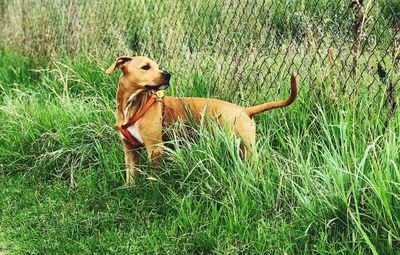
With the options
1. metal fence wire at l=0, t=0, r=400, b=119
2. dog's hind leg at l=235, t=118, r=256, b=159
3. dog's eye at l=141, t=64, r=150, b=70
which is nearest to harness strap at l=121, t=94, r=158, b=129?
dog's eye at l=141, t=64, r=150, b=70

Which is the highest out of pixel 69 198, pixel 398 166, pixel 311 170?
pixel 398 166

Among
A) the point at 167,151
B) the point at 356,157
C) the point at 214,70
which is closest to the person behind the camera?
the point at 356,157

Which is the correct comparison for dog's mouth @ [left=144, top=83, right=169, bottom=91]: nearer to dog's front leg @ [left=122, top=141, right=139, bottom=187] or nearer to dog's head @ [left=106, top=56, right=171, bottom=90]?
dog's head @ [left=106, top=56, right=171, bottom=90]

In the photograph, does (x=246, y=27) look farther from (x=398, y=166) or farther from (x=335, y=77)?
(x=398, y=166)

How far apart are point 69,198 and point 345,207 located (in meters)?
2.00

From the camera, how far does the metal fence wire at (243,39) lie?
14.1 ft

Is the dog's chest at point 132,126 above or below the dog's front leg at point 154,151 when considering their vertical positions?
above

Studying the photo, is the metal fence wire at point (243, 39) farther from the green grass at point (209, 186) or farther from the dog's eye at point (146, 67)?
the dog's eye at point (146, 67)

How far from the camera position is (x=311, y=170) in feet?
11.4

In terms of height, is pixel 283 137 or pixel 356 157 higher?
pixel 356 157

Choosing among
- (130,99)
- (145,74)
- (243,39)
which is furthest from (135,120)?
(243,39)

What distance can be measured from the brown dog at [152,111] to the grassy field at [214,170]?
0.10 m

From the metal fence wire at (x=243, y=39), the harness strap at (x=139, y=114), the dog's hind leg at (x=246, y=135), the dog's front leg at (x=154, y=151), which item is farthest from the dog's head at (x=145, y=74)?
the metal fence wire at (x=243, y=39)

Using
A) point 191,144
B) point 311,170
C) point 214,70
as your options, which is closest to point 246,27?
point 214,70
